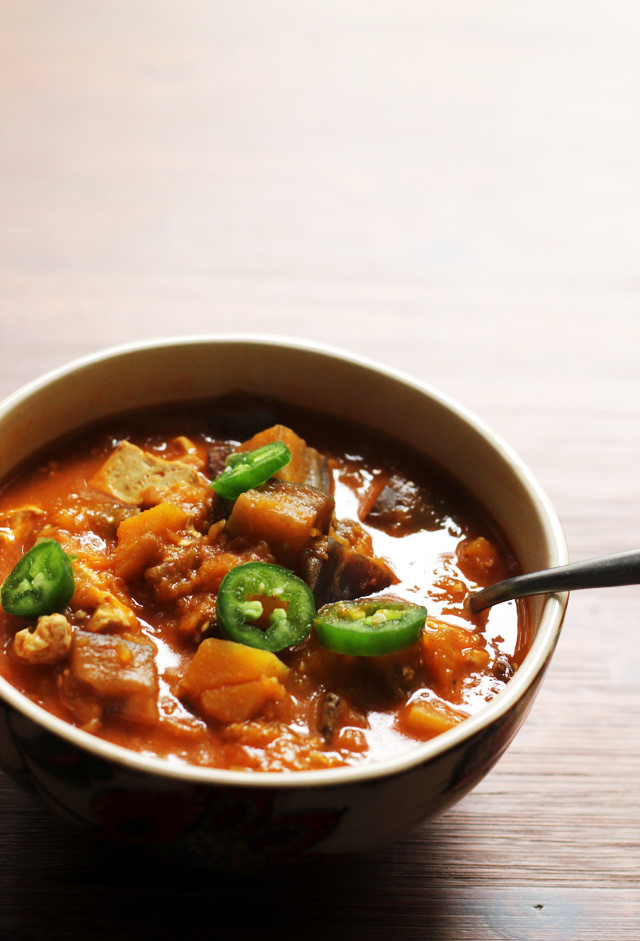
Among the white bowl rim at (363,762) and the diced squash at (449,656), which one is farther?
the diced squash at (449,656)

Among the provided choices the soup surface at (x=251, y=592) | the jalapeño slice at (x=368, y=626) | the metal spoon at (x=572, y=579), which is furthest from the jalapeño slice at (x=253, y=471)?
the metal spoon at (x=572, y=579)

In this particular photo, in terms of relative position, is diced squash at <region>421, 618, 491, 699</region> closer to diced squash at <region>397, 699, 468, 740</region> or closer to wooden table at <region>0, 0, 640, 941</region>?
diced squash at <region>397, 699, 468, 740</region>

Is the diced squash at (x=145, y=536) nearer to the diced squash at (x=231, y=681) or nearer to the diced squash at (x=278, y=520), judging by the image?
the diced squash at (x=278, y=520)

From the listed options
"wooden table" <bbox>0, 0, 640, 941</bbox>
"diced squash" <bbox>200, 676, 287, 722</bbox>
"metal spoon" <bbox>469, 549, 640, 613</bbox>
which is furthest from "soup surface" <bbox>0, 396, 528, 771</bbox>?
"wooden table" <bbox>0, 0, 640, 941</bbox>

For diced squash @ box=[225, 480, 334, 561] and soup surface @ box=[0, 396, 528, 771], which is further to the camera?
diced squash @ box=[225, 480, 334, 561]

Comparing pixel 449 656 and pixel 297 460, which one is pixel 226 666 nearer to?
pixel 449 656

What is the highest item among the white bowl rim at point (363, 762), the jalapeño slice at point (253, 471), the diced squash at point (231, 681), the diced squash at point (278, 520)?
the jalapeño slice at point (253, 471)
